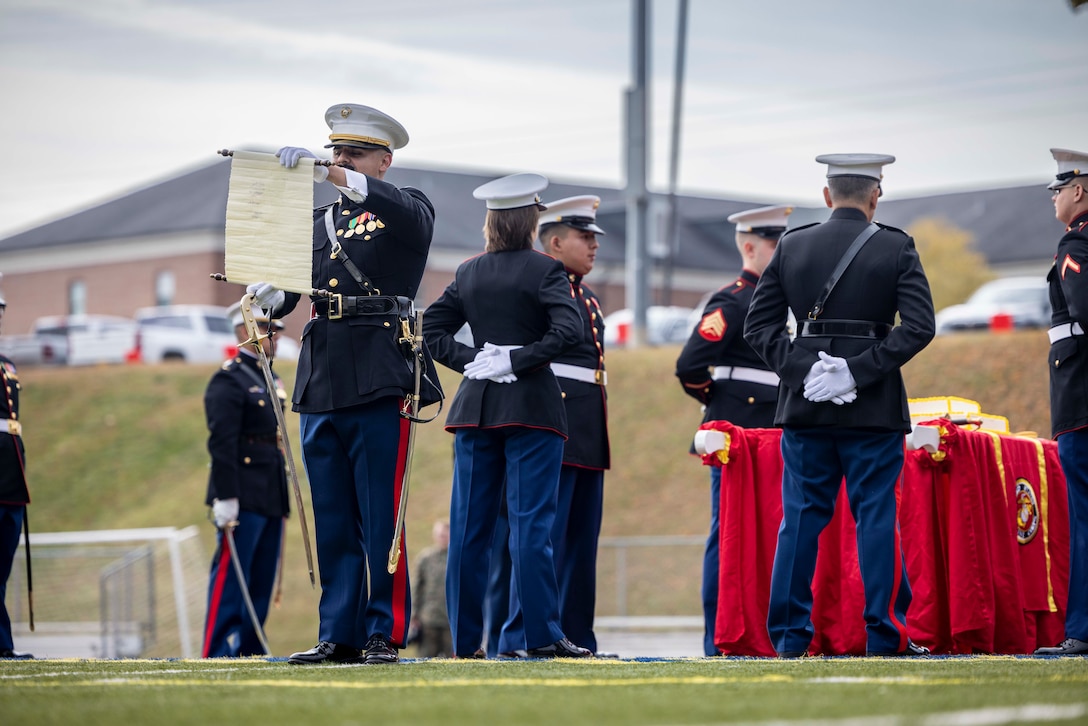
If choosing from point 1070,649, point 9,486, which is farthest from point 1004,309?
point 9,486

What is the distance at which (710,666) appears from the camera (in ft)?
18.6

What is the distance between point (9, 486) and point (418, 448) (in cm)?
1767

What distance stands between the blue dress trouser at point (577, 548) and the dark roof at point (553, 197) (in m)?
44.0

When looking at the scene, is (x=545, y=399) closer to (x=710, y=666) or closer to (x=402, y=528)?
(x=402, y=528)

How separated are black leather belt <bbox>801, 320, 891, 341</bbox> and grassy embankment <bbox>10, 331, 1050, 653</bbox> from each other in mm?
11392

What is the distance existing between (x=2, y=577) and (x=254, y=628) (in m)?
1.75

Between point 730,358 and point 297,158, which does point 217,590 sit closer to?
point 730,358

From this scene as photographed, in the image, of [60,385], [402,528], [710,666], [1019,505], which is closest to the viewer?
[710,666]

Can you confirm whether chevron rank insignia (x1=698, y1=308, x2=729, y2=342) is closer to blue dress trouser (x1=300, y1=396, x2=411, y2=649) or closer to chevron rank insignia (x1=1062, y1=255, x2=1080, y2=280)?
chevron rank insignia (x1=1062, y1=255, x2=1080, y2=280)

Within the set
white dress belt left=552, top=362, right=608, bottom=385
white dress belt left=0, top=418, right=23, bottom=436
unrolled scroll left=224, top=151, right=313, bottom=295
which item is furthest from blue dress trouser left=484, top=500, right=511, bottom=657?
white dress belt left=0, top=418, right=23, bottom=436

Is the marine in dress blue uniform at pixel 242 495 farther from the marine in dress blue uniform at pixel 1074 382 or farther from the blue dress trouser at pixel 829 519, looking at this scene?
the marine in dress blue uniform at pixel 1074 382

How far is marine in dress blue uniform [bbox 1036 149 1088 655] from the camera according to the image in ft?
22.5

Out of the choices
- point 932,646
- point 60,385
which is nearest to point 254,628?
point 932,646

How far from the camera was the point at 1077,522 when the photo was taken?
6984mm
